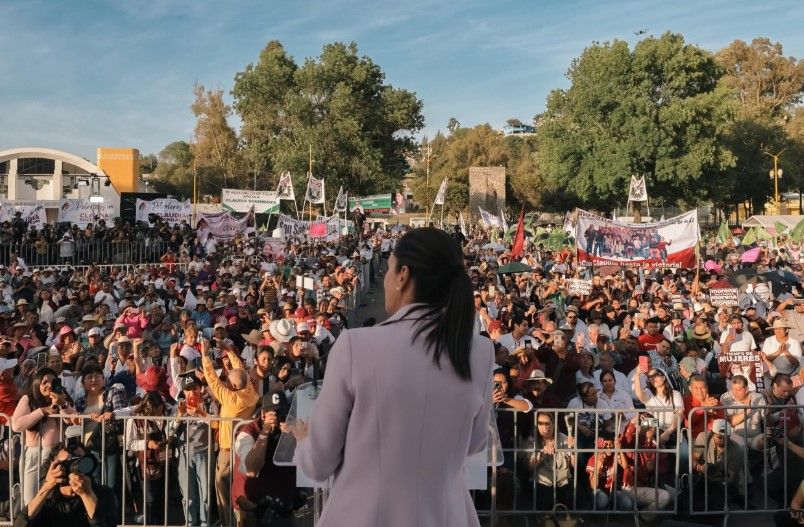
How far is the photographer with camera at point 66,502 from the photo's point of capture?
484 cm

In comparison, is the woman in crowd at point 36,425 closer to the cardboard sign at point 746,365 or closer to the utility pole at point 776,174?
the cardboard sign at point 746,365

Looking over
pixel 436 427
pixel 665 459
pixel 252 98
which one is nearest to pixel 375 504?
pixel 436 427

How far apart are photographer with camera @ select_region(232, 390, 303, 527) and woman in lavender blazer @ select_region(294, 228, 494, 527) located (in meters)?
3.73

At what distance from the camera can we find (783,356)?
31.3 feet

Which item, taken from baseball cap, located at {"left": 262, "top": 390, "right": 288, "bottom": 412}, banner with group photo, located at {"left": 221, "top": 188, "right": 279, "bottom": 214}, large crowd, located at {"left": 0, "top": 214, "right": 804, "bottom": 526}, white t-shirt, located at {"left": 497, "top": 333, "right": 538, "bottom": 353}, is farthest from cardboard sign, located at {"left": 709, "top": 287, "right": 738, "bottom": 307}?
banner with group photo, located at {"left": 221, "top": 188, "right": 279, "bottom": 214}

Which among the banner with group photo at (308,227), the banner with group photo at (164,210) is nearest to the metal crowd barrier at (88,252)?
the banner with group photo at (164,210)

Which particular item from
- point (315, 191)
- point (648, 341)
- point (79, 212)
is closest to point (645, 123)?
point (315, 191)

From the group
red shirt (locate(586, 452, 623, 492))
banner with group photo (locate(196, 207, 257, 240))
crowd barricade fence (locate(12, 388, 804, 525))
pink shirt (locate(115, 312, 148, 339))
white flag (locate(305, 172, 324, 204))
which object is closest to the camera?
crowd barricade fence (locate(12, 388, 804, 525))

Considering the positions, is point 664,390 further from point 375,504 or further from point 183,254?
point 183,254

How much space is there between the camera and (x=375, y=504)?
6.54 feet

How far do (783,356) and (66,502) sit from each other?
309 inches

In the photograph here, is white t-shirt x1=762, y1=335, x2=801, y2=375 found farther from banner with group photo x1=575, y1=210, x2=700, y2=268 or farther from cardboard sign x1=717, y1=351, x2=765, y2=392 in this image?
banner with group photo x1=575, y1=210, x2=700, y2=268

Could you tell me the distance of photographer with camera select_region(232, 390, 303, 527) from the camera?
5.70 metres

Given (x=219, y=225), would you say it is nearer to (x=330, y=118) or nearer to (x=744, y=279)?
(x=744, y=279)
